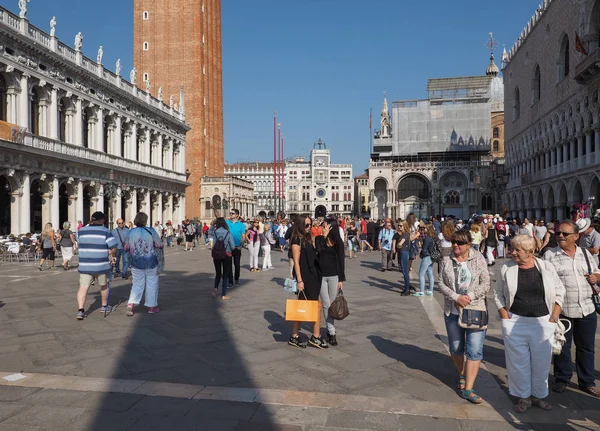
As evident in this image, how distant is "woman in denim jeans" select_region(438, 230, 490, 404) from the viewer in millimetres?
4207

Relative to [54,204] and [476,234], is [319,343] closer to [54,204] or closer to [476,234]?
[476,234]

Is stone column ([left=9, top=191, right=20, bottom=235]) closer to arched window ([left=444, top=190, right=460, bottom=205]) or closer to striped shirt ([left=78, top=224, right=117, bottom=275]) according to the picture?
striped shirt ([left=78, top=224, right=117, bottom=275])

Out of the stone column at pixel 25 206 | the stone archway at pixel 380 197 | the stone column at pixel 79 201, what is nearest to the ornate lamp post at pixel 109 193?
the stone column at pixel 79 201

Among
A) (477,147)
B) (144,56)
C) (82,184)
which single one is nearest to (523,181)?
(477,147)

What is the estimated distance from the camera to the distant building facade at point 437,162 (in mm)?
59656

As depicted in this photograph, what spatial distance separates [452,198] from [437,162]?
15.8 ft

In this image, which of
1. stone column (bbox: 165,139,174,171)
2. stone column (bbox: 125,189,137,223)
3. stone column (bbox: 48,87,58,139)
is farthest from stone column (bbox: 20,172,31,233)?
stone column (bbox: 165,139,174,171)

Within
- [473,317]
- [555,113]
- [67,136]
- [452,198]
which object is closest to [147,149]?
[67,136]

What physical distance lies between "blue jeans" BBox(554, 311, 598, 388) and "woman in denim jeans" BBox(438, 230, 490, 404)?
0.90m

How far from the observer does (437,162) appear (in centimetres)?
6003

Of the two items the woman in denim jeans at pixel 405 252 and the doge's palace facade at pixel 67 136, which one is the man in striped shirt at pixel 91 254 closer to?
the woman in denim jeans at pixel 405 252

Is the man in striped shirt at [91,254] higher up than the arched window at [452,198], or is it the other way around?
the arched window at [452,198]

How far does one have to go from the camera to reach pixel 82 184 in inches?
1161

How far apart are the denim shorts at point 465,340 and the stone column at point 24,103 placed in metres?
24.8
